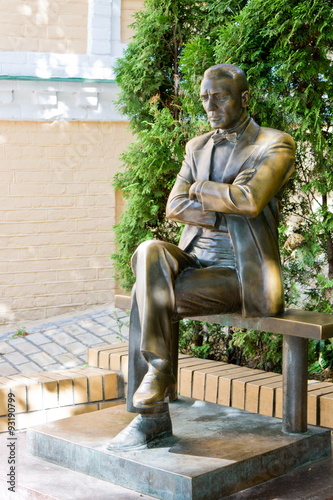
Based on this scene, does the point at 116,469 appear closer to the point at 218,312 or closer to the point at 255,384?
the point at 218,312

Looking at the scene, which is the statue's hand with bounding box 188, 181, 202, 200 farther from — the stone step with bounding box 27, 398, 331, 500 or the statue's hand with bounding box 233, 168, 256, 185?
the stone step with bounding box 27, 398, 331, 500

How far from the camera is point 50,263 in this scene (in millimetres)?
8727

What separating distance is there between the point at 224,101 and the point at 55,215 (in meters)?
5.30

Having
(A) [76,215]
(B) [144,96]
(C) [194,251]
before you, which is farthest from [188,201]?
(A) [76,215]

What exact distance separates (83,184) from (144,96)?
288 centimetres

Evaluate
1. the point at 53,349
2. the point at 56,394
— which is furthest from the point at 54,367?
the point at 56,394

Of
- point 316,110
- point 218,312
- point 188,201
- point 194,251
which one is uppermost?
point 316,110

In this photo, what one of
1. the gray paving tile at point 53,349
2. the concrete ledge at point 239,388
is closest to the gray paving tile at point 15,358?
the gray paving tile at point 53,349

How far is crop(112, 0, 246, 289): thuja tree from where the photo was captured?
5.70 m

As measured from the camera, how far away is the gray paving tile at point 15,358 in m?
7.13

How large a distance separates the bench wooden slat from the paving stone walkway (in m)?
3.05

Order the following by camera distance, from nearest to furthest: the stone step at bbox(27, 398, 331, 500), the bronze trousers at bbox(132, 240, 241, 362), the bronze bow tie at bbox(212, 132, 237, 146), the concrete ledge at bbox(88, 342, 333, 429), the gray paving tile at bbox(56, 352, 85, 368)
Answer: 1. the stone step at bbox(27, 398, 331, 500)
2. the bronze trousers at bbox(132, 240, 241, 362)
3. the bronze bow tie at bbox(212, 132, 237, 146)
4. the concrete ledge at bbox(88, 342, 333, 429)
5. the gray paving tile at bbox(56, 352, 85, 368)

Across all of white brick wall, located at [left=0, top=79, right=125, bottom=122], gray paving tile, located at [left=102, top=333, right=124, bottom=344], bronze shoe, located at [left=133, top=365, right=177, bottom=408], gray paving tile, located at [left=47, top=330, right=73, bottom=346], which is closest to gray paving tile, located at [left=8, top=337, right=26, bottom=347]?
gray paving tile, located at [left=47, top=330, right=73, bottom=346]

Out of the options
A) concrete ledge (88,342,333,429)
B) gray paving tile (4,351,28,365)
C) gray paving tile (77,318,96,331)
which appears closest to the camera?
concrete ledge (88,342,333,429)
